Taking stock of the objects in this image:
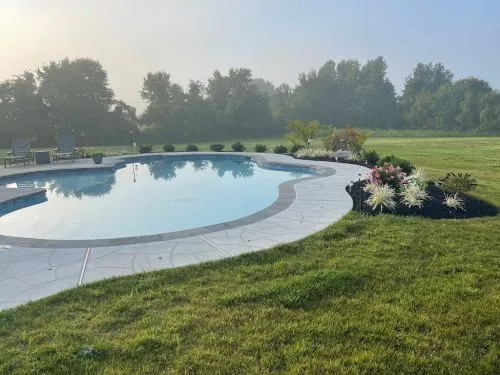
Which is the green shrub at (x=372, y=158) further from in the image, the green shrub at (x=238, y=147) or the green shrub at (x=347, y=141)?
the green shrub at (x=238, y=147)

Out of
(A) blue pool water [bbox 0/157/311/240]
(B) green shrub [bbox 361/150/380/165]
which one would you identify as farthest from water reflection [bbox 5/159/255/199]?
(B) green shrub [bbox 361/150/380/165]

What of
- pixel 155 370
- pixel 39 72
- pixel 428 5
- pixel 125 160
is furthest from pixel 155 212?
pixel 39 72

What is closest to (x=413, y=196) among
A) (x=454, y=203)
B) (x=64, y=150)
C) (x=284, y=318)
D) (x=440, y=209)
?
(x=440, y=209)

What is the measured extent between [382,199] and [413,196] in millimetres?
523

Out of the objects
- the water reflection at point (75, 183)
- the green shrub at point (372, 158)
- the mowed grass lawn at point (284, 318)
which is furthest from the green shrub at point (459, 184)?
the water reflection at point (75, 183)

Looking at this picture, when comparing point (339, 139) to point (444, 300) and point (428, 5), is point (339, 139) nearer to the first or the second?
point (428, 5)

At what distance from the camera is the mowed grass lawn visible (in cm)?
234

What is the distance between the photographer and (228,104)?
1364 inches

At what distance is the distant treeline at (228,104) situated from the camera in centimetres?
2648

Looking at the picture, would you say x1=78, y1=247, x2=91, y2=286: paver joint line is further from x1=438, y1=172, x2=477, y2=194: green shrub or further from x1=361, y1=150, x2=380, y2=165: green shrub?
x1=361, y1=150, x2=380, y2=165: green shrub

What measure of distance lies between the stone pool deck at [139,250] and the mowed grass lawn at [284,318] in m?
0.29

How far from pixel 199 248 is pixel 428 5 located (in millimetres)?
13199

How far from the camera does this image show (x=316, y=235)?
4801 mm

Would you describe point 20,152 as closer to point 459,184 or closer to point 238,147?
point 238,147
